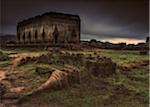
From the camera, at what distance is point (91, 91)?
25.9 feet

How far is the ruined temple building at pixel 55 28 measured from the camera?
27469mm

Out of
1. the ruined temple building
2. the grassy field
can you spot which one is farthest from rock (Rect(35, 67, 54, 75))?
the ruined temple building

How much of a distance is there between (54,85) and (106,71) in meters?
3.42

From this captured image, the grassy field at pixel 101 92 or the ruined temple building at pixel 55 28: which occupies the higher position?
the ruined temple building at pixel 55 28

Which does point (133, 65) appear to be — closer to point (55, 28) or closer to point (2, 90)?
point (2, 90)

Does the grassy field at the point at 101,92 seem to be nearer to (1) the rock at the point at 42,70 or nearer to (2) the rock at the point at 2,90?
(1) the rock at the point at 42,70

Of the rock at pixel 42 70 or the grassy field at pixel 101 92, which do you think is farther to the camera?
the rock at pixel 42 70

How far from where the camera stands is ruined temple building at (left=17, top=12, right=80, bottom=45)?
90.1ft

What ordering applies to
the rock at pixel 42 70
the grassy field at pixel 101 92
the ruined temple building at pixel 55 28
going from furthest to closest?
the ruined temple building at pixel 55 28, the rock at pixel 42 70, the grassy field at pixel 101 92

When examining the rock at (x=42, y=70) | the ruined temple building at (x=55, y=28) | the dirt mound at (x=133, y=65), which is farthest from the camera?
the ruined temple building at (x=55, y=28)

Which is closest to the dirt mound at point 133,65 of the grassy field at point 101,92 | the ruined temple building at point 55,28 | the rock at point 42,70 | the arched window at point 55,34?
the grassy field at point 101,92

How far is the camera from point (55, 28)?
27.7 m

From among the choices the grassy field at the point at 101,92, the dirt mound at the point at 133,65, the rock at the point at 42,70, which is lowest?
the grassy field at the point at 101,92

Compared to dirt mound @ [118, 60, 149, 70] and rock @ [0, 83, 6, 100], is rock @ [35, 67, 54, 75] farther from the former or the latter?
dirt mound @ [118, 60, 149, 70]
